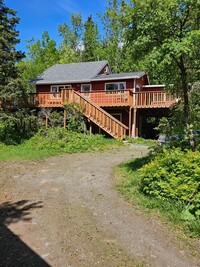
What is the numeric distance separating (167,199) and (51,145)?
981 cm

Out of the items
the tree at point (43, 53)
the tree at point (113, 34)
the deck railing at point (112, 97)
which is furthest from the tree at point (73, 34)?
the deck railing at point (112, 97)

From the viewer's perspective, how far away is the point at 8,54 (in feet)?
51.9

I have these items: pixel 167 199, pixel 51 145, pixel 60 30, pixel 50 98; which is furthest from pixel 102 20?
pixel 167 199

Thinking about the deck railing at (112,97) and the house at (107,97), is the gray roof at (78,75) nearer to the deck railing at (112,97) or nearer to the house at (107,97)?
the house at (107,97)

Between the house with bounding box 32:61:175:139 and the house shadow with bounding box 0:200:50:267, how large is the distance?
11042mm

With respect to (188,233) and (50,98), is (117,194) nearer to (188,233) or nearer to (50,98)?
(188,233)

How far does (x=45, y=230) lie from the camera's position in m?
4.66

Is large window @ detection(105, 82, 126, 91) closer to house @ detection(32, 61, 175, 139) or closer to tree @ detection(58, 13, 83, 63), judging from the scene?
house @ detection(32, 61, 175, 139)

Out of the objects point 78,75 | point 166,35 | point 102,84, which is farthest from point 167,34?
point 78,75

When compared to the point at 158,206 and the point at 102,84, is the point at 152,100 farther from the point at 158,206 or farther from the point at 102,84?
the point at 158,206

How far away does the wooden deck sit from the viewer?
A: 18.0 metres

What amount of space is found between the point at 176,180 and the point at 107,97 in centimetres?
1384

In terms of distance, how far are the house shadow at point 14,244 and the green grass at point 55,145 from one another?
20.1 ft

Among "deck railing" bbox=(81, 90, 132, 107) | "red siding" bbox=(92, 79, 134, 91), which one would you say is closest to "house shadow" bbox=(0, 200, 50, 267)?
"deck railing" bbox=(81, 90, 132, 107)
